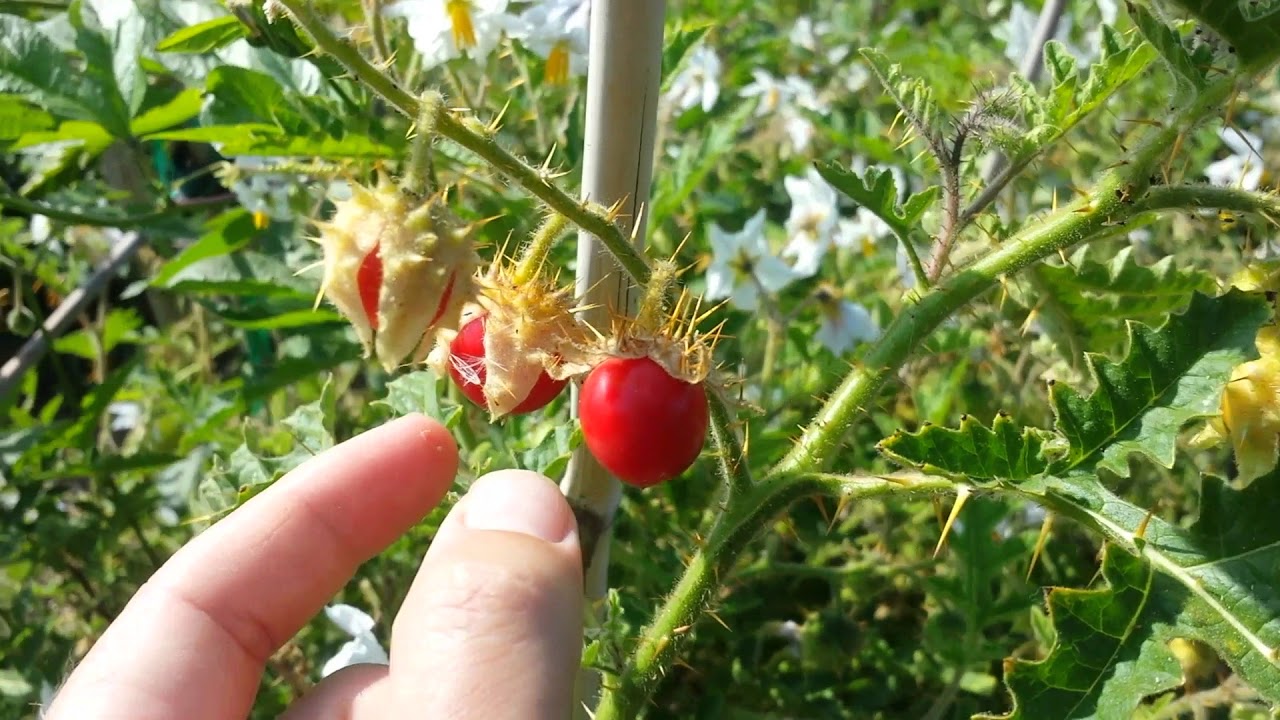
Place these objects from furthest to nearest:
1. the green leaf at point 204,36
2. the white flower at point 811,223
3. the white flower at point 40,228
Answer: the white flower at point 40,228, the white flower at point 811,223, the green leaf at point 204,36

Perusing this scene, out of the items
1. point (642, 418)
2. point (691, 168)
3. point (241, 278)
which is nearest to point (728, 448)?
point (642, 418)

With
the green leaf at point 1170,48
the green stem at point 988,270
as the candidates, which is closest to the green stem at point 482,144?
the green stem at point 988,270

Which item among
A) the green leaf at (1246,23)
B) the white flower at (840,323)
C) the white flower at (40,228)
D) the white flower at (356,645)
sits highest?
the green leaf at (1246,23)

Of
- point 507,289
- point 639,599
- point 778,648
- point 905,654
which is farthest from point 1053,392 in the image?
point 778,648

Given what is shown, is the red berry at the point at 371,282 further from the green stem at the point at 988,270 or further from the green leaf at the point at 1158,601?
the green leaf at the point at 1158,601

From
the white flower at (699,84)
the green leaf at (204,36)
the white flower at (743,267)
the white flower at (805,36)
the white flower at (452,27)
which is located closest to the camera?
the green leaf at (204,36)

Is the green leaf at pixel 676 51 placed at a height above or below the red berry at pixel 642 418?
above

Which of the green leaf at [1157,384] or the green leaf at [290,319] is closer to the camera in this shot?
the green leaf at [1157,384]

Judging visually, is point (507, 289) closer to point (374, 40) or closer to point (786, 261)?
point (374, 40)
